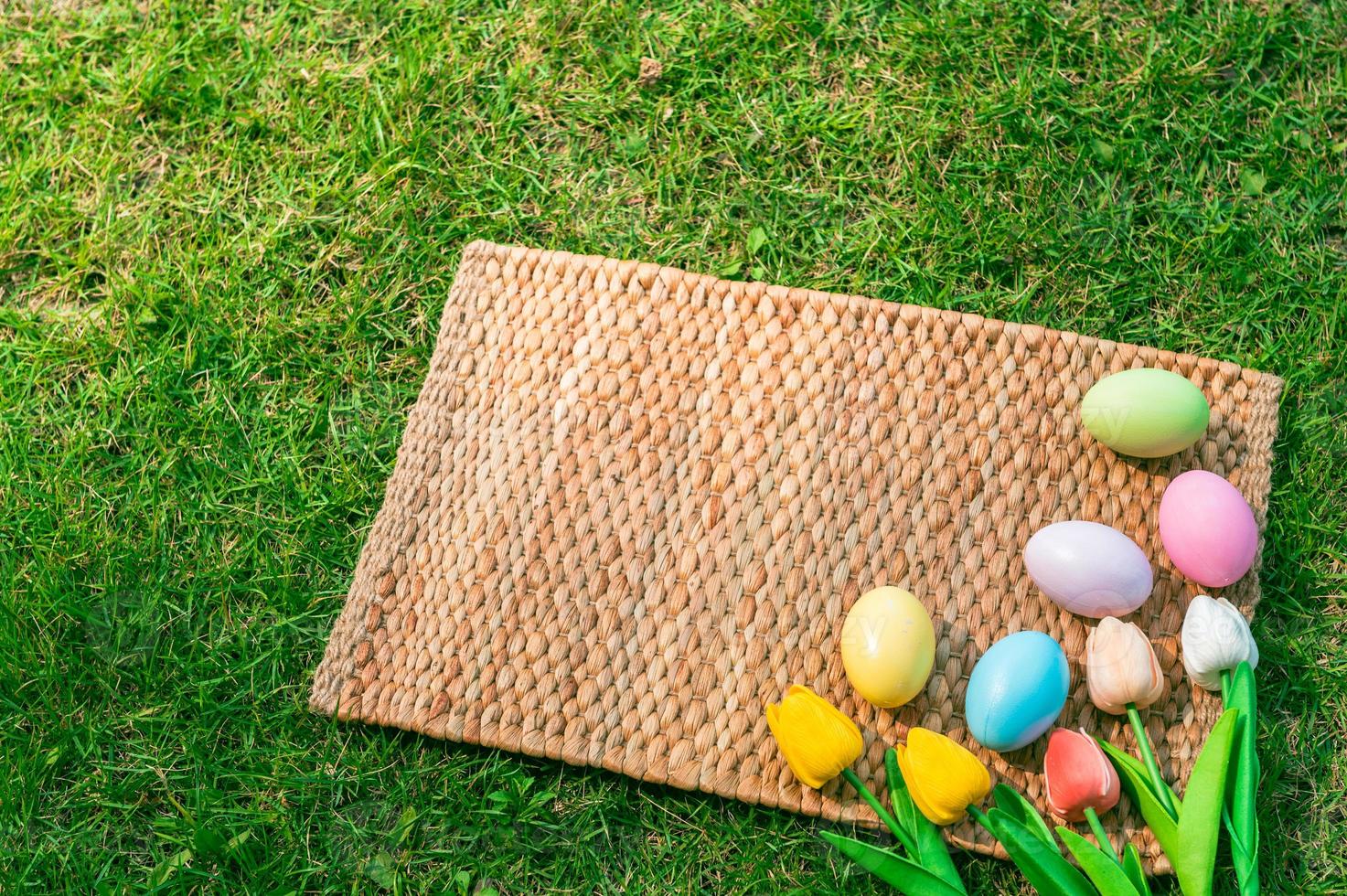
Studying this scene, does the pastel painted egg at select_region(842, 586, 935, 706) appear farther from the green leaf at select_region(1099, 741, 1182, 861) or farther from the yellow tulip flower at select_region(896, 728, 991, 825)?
the green leaf at select_region(1099, 741, 1182, 861)

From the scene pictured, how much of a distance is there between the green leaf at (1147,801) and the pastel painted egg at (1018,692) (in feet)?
0.30

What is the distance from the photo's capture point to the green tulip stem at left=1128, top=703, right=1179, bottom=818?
115 centimetres

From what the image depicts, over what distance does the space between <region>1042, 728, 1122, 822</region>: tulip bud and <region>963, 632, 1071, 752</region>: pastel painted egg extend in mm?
28

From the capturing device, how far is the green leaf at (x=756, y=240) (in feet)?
5.13

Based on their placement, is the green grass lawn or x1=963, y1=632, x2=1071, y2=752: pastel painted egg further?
the green grass lawn

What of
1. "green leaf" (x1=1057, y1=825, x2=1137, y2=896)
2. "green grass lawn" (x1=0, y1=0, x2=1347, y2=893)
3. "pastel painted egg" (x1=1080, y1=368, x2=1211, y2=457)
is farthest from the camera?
"green grass lawn" (x1=0, y1=0, x2=1347, y2=893)

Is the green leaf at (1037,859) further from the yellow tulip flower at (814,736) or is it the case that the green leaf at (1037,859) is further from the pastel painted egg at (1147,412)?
the pastel painted egg at (1147,412)

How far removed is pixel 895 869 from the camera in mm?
1180

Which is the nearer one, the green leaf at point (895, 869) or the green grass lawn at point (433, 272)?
the green leaf at point (895, 869)

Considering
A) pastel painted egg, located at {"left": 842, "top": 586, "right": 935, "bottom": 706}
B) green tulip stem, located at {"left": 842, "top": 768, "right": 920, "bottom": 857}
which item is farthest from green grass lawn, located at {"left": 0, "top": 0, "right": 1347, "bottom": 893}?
pastel painted egg, located at {"left": 842, "top": 586, "right": 935, "bottom": 706}

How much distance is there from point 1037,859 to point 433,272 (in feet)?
3.80

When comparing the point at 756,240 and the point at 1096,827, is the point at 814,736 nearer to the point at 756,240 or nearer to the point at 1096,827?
the point at 1096,827

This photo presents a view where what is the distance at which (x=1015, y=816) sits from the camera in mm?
1158

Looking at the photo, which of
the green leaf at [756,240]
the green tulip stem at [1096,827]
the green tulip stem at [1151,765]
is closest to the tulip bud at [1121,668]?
the green tulip stem at [1151,765]
